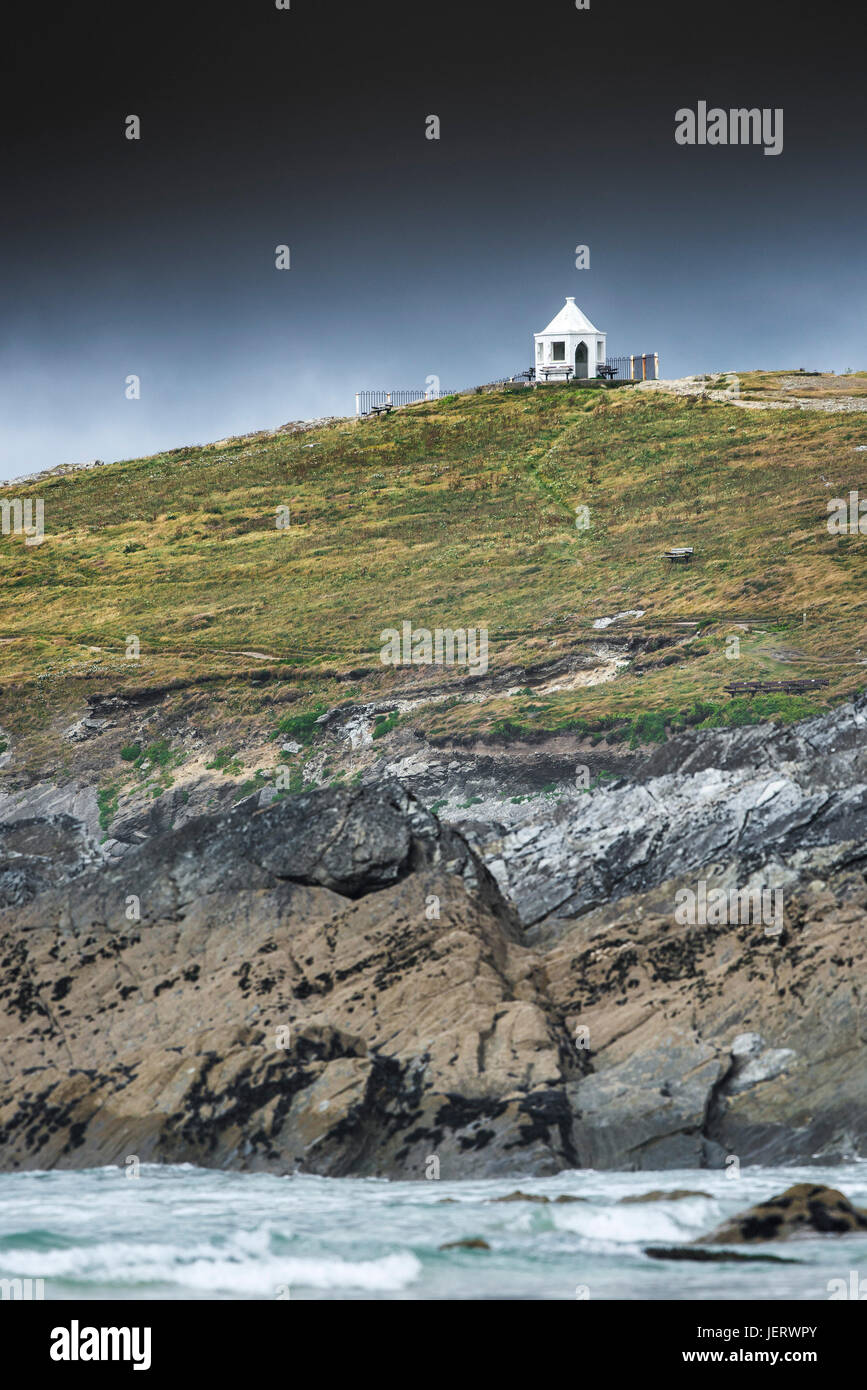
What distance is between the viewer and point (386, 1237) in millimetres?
23719

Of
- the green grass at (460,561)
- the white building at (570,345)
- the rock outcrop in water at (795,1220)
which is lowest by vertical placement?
the rock outcrop in water at (795,1220)

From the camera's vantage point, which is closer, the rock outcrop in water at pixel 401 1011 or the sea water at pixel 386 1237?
the sea water at pixel 386 1237

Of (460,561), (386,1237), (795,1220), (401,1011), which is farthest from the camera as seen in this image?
(460,561)

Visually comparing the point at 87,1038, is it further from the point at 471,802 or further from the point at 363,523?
the point at 363,523

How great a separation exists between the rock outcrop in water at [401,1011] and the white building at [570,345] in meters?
90.4

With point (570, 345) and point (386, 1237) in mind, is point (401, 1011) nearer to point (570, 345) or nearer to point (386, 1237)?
point (386, 1237)

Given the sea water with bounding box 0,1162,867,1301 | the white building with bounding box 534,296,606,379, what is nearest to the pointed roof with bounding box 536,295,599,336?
the white building with bounding box 534,296,606,379

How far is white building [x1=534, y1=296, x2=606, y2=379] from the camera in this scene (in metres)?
125

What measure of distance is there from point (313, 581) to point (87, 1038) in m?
67.7

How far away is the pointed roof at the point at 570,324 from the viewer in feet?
409

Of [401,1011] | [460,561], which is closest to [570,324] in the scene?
[460,561]

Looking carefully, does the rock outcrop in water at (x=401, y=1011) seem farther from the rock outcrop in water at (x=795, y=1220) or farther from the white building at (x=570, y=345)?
→ the white building at (x=570, y=345)

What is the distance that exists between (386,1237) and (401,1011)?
7.56 meters

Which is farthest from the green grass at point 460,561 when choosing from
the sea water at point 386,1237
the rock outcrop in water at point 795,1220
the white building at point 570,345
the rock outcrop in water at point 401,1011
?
the rock outcrop in water at point 795,1220
